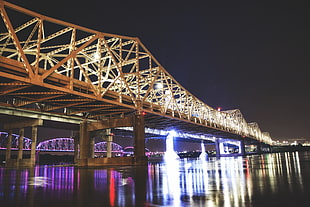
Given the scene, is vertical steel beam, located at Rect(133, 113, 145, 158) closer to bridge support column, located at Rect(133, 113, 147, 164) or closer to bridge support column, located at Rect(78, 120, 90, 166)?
bridge support column, located at Rect(133, 113, 147, 164)

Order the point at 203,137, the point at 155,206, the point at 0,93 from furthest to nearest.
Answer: the point at 203,137, the point at 0,93, the point at 155,206

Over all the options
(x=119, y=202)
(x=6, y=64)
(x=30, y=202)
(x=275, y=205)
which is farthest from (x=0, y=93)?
(x=275, y=205)

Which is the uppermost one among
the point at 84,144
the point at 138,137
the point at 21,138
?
the point at 21,138

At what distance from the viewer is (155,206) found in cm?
663

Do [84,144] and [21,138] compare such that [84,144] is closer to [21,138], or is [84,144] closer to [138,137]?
[138,137]

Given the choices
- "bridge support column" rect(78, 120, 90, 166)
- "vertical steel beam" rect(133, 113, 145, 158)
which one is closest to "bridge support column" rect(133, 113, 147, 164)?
"vertical steel beam" rect(133, 113, 145, 158)

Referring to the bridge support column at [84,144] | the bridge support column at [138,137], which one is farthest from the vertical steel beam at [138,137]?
the bridge support column at [84,144]

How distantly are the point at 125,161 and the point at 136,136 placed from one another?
5.86m

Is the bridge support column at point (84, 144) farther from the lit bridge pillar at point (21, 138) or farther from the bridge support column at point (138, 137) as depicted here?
the bridge support column at point (138, 137)

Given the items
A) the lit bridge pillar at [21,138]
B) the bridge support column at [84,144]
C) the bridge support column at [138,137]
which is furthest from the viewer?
the lit bridge pillar at [21,138]

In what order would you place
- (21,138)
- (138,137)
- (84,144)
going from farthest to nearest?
(21,138) < (84,144) < (138,137)

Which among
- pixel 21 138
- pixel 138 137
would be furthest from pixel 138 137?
pixel 21 138

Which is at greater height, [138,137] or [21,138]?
[21,138]

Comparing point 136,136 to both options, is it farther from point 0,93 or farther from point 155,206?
point 155,206
